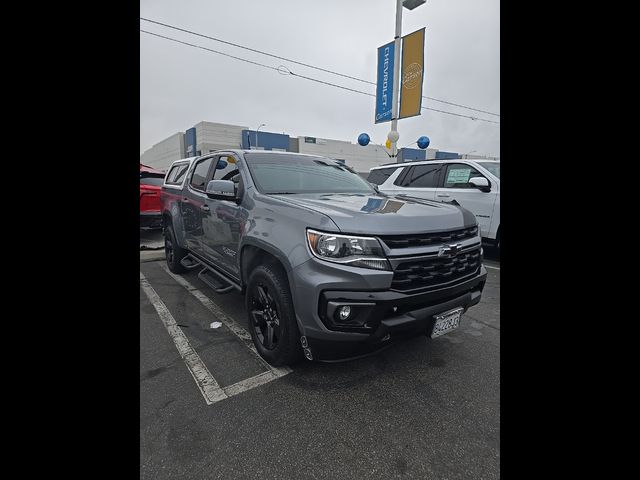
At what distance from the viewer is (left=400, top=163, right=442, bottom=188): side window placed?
6.67 meters

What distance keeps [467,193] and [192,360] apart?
5.54 metres

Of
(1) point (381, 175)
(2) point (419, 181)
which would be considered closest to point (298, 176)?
(2) point (419, 181)

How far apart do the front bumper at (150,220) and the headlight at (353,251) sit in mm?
6337

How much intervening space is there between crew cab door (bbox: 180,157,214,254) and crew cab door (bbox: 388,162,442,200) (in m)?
4.52

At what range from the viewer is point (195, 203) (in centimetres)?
396

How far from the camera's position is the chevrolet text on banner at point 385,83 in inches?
505

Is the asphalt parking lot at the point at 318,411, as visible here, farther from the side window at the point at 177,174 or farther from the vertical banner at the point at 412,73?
the vertical banner at the point at 412,73

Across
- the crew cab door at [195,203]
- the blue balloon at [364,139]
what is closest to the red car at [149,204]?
the crew cab door at [195,203]
